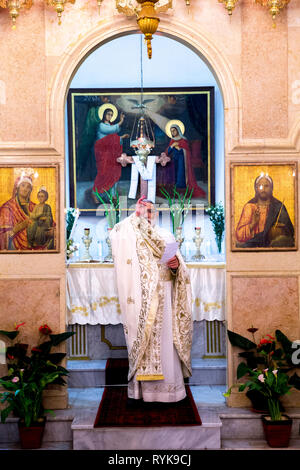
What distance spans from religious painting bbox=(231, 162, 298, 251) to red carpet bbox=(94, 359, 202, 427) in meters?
1.78

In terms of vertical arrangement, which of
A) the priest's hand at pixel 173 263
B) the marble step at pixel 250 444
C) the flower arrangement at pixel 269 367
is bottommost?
the marble step at pixel 250 444

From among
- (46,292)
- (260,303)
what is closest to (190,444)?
(260,303)

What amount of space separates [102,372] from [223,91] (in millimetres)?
3601

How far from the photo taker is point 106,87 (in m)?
9.17

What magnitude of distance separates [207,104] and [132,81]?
45.8 inches

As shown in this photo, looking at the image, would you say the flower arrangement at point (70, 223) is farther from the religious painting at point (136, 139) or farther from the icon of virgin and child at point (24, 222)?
the icon of virgin and child at point (24, 222)

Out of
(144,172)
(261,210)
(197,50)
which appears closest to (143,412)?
(261,210)

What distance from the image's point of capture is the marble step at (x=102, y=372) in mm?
7590

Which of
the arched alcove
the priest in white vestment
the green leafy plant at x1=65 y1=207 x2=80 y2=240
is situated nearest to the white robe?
the priest in white vestment

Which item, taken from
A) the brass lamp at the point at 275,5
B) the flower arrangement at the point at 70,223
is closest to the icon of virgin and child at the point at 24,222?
the flower arrangement at the point at 70,223

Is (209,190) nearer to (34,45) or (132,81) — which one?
(132,81)

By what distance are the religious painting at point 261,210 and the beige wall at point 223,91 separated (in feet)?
0.33

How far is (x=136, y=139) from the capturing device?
902cm

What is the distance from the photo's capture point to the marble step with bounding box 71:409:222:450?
237 inches
